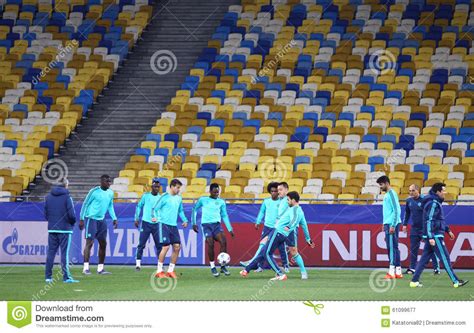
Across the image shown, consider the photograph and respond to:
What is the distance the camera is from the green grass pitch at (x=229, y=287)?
19672 mm

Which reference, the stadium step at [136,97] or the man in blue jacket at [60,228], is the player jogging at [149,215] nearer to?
the man in blue jacket at [60,228]

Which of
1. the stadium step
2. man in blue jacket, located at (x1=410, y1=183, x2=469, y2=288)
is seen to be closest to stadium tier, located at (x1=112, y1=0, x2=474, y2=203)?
the stadium step

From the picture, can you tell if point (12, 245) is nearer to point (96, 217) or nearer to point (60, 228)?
point (96, 217)

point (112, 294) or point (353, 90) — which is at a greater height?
point (353, 90)

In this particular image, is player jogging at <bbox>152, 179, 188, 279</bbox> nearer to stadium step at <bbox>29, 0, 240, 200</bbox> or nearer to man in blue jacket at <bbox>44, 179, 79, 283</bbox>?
man in blue jacket at <bbox>44, 179, 79, 283</bbox>

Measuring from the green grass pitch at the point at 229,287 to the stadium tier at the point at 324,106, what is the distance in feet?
18.2

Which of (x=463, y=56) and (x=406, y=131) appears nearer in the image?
(x=406, y=131)

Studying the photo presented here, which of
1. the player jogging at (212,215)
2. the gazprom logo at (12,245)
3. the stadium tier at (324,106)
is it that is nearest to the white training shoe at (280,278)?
the player jogging at (212,215)

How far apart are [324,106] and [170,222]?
12.1m
